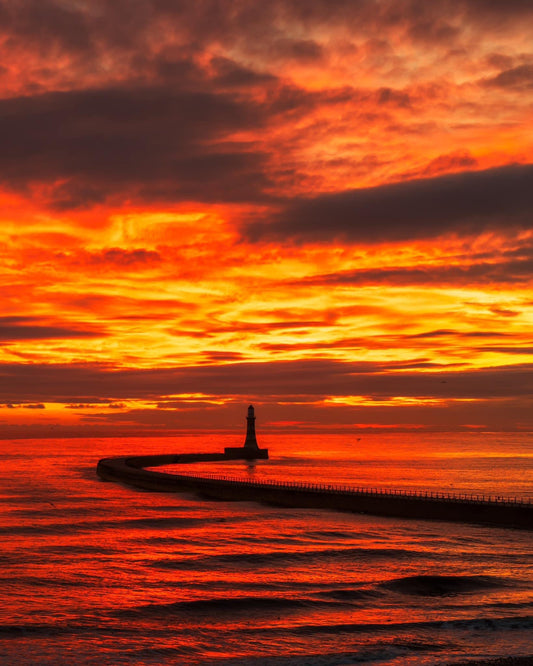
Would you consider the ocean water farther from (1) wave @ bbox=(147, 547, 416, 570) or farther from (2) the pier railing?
(2) the pier railing

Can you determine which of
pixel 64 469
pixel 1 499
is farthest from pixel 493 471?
pixel 1 499

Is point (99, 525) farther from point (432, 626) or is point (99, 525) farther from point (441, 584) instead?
point (432, 626)

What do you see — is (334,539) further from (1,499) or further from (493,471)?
(493,471)

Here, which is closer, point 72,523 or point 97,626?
point 97,626

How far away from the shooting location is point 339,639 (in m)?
32.1

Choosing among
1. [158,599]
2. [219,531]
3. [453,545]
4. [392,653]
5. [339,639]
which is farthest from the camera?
[219,531]

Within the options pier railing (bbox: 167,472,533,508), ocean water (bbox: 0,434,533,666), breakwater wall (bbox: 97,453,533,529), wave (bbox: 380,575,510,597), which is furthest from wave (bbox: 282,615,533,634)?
pier railing (bbox: 167,472,533,508)

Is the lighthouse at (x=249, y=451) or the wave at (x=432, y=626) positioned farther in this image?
the lighthouse at (x=249, y=451)

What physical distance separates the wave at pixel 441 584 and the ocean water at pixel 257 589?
0.12 metres

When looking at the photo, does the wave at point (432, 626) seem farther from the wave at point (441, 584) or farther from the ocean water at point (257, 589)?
the wave at point (441, 584)

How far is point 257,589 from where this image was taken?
138 ft

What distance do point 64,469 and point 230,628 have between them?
131m

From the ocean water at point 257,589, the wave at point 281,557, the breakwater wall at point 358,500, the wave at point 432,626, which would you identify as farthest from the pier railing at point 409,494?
the wave at point 432,626

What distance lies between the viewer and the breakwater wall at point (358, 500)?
217 feet
